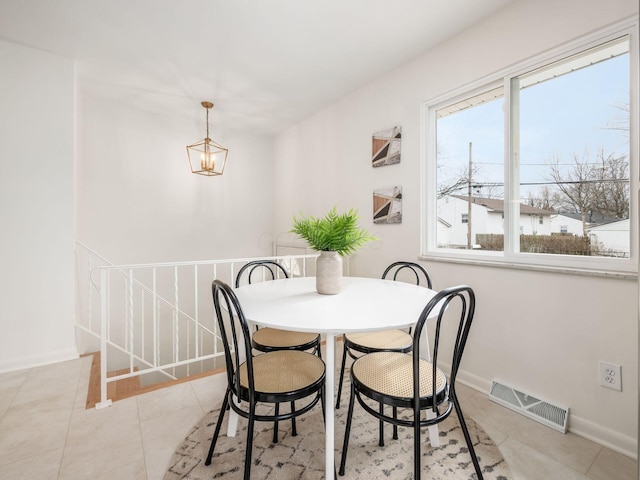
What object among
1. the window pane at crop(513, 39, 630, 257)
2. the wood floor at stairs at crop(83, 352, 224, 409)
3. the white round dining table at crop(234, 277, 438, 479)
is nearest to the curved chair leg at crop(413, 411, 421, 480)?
the white round dining table at crop(234, 277, 438, 479)

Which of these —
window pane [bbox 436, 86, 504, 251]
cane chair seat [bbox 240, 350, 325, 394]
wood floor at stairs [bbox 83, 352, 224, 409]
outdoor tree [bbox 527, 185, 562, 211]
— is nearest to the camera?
cane chair seat [bbox 240, 350, 325, 394]

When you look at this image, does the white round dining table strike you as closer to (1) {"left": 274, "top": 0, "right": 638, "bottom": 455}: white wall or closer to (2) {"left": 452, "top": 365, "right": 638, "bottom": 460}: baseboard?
(1) {"left": 274, "top": 0, "right": 638, "bottom": 455}: white wall

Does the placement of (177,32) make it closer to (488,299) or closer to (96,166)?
(96,166)

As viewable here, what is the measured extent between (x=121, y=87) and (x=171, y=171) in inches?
41.8

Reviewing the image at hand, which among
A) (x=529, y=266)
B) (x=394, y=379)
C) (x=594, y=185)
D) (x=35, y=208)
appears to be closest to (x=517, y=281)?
(x=529, y=266)

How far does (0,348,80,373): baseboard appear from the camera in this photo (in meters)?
2.31

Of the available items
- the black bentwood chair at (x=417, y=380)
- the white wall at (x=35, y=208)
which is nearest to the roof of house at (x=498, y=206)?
the black bentwood chair at (x=417, y=380)

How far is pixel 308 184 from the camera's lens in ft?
12.6

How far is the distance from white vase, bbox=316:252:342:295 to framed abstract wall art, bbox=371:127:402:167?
145 cm

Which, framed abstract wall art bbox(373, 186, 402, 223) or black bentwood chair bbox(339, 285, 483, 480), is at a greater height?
framed abstract wall art bbox(373, 186, 402, 223)

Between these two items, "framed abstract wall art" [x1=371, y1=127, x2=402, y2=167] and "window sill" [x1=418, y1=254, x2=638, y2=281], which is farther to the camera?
"framed abstract wall art" [x1=371, y1=127, x2=402, y2=167]

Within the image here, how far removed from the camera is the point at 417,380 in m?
1.05

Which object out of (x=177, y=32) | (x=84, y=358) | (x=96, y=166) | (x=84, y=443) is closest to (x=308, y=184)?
(x=177, y=32)

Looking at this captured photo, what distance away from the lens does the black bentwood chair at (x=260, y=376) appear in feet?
3.68
